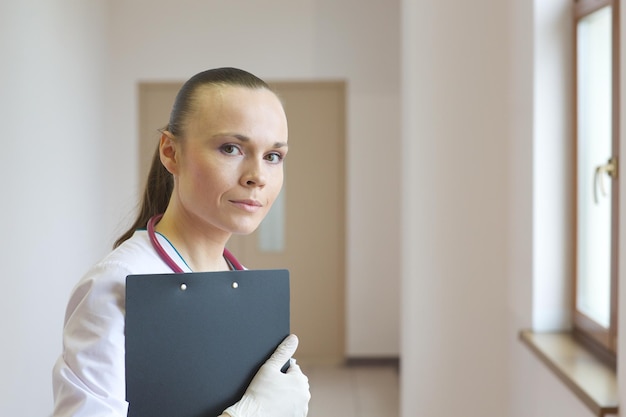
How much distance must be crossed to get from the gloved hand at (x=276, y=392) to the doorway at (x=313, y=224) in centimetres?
489

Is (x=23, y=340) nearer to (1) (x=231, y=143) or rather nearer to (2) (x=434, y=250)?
(2) (x=434, y=250)

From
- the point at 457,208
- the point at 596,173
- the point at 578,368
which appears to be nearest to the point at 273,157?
the point at 578,368

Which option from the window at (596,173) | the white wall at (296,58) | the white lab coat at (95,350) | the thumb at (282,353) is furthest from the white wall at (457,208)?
the white lab coat at (95,350)

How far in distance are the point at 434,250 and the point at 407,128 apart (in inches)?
26.9

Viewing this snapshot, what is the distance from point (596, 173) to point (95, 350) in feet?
7.64

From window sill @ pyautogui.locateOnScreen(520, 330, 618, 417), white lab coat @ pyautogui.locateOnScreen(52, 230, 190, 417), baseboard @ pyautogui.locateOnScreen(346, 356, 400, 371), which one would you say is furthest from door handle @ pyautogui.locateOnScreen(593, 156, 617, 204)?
baseboard @ pyautogui.locateOnScreen(346, 356, 400, 371)

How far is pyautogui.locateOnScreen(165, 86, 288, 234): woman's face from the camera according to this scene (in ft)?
3.33

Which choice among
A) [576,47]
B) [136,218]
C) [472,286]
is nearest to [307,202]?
[472,286]

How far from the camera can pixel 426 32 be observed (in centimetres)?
388

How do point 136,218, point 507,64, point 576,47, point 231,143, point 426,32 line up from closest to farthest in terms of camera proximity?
point 231,143 < point 136,218 < point 576,47 < point 507,64 < point 426,32

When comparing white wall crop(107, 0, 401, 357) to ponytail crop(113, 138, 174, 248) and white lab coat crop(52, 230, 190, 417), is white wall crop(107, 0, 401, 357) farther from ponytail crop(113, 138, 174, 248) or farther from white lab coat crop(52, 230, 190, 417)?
white lab coat crop(52, 230, 190, 417)

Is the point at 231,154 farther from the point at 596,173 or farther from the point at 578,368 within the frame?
the point at 596,173

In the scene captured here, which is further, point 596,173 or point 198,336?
point 596,173

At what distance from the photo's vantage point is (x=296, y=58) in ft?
19.2
